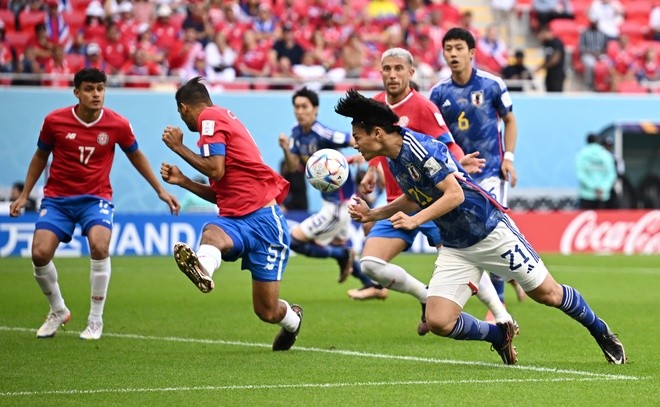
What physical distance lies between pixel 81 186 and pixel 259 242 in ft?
7.74

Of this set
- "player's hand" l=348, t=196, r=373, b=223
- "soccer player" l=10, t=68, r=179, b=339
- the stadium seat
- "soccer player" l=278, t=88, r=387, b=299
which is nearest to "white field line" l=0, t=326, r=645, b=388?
"soccer player" l=10, t=68, r=179, b=339

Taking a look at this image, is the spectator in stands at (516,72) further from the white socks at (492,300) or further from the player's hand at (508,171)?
the white socks at (492,300)

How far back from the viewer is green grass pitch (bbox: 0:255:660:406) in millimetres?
7805

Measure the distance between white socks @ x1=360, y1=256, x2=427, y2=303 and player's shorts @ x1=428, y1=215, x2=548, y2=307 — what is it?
7.56 ft

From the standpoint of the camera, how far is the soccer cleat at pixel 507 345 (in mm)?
9133

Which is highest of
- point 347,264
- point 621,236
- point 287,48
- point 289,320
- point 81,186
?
point 81,186

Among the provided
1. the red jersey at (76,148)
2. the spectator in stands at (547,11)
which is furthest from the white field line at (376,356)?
the spectator in stands at (547,11)

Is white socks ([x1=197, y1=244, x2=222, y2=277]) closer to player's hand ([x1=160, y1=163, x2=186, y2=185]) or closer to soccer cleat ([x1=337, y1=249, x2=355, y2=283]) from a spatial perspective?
player's hand ([x1=160, y1=163, x2=186, y2=185])

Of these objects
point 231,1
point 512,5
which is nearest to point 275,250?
point 231,1

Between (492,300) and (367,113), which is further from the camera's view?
(492,300)

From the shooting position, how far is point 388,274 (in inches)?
446

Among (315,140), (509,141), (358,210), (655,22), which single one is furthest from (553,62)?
(358,210)

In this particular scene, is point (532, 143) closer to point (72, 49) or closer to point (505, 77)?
point (505, 77)

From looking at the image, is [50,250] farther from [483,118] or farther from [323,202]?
[323,202]
